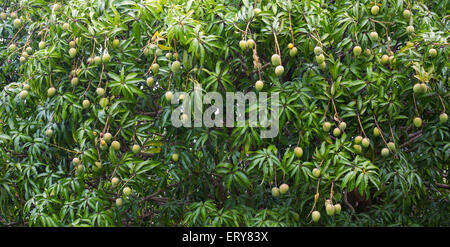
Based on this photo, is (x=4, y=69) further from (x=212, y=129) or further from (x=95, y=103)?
(x=212, y=129)

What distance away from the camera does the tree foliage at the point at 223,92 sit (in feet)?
6.37

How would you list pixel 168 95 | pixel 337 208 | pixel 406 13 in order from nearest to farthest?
pixel 337 208 → pixel 168 95 → pixel 406 13

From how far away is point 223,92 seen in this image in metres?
2.09

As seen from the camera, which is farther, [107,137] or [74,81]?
[74,81]

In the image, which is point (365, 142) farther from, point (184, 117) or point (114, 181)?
point (114, 181)

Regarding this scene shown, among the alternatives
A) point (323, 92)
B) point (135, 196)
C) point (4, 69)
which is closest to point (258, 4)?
point (323, 92)

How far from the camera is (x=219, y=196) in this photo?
2428mm

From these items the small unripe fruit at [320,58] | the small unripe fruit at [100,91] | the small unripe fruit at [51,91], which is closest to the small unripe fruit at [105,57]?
the small unripe fruit at [100,91]

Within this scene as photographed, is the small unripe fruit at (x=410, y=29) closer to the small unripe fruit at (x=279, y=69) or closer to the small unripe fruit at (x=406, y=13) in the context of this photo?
the small unripe fruit at (x=406, y=13)

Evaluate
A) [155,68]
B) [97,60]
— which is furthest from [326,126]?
[97,60]

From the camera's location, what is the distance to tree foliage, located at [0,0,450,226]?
1.94 metres

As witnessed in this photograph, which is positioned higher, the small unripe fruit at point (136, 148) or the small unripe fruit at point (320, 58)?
the small unripe fruit at point (320, 58)

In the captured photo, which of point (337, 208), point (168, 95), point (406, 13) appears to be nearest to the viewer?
point (337, 208)

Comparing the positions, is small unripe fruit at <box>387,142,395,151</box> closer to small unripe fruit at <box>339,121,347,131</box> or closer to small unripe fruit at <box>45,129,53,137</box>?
small unripe fruit at <box>339,121,347,131</box>
